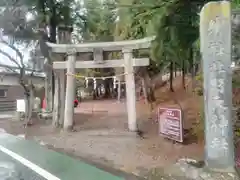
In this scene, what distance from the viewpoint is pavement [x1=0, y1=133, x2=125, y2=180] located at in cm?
532

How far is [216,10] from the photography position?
5.05 metres

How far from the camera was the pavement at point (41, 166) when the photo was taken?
5.32 meters

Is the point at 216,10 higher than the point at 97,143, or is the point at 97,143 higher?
the point at 216,10

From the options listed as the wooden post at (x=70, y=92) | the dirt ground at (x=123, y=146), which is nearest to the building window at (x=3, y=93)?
the dirt ground at (x=123, y=146)

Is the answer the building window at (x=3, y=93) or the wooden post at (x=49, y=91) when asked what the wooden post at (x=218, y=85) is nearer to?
the wooden post at (x=49, y=91)

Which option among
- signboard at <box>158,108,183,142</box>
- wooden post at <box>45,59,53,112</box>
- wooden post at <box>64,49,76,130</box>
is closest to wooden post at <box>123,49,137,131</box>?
signboard at <box>158,108,183,142</box>

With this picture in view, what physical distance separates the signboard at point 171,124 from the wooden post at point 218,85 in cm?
209

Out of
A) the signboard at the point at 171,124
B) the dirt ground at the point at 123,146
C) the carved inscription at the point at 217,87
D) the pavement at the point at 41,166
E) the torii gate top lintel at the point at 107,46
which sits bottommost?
the pavement at the point at 41,166

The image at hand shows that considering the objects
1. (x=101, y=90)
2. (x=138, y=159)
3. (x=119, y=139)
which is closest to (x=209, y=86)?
(x=138, y=159)

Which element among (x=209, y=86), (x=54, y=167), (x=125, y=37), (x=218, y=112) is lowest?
(x=54, y=167)

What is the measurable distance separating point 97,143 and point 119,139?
783 mm

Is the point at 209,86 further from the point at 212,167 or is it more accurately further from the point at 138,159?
the point at 138,159

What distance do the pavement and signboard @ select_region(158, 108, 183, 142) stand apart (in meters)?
2.60

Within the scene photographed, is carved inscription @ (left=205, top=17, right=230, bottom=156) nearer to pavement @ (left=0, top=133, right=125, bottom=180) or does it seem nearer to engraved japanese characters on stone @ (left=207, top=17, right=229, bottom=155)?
engraved japanese characters on stone @ (left=207, top=17, right=229, bottom=155)
